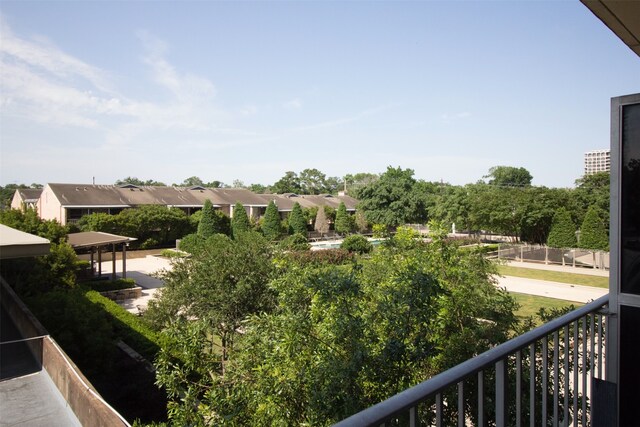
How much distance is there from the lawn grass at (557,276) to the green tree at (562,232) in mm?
4657

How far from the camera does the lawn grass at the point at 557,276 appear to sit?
19116 mm

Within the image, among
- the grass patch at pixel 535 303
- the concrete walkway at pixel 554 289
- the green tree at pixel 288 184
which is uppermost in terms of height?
the green tree at pixel 288 184

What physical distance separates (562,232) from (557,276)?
6391 millimetres

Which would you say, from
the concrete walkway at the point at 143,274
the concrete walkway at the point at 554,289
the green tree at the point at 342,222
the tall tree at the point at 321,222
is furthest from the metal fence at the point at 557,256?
the concrete walkway at the point at 143,274

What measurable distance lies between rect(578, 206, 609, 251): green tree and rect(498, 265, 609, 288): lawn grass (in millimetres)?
4139

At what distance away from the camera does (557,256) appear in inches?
952

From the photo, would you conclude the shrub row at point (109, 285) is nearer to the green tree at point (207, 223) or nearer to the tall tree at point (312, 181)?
the green tree at point (207, 223)

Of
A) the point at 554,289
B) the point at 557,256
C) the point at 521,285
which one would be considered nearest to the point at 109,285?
the point at 521,285

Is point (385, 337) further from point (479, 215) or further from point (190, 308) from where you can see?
point (479, 215)

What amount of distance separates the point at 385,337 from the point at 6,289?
33.8 ft

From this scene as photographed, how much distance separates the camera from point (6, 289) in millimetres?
10000

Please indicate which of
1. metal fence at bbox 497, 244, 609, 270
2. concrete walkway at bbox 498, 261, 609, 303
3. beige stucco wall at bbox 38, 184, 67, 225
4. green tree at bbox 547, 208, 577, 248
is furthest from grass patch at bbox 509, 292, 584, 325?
beige stucco wall at bbox 38, 184, 67, 225

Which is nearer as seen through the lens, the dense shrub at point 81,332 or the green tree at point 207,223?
the dense shrub at point 81,332

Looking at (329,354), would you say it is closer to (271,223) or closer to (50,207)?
(271,223)
